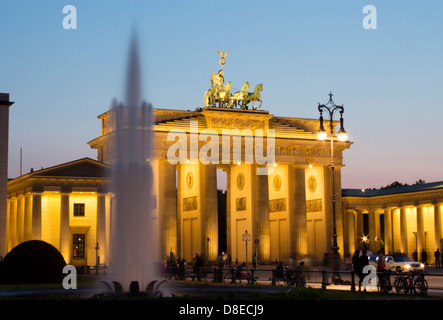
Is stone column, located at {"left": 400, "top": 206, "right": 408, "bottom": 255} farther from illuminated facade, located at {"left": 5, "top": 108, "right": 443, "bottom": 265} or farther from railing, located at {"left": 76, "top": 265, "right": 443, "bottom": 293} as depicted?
railing, located at {"left": 76, "top": 265, "right": 443, "bottom": 293}

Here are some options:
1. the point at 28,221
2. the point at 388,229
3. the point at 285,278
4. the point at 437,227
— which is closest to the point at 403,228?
the point at 388,229

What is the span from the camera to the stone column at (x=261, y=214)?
3287 inches

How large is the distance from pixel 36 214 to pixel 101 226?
5.93m

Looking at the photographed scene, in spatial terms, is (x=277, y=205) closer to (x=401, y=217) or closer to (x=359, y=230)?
(x=401, y=217)

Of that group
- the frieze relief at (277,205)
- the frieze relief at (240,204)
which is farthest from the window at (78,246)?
the frieze relief at (277,205)

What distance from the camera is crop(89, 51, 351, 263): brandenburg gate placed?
80.8 meters

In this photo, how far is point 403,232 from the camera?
9319cm

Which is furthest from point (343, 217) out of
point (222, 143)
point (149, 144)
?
point (149, 144)

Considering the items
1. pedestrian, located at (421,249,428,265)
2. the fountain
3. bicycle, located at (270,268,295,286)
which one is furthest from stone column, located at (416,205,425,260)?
the fountain

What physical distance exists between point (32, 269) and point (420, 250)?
195 feet
